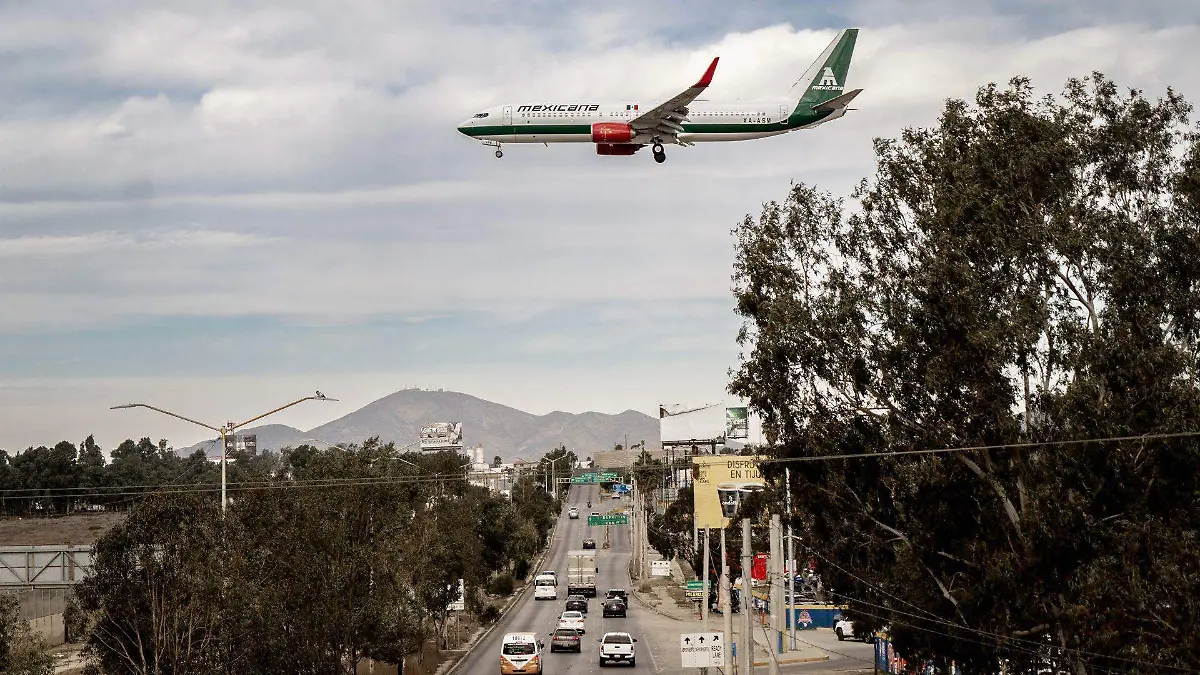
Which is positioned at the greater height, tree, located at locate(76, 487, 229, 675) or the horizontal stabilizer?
the horizontal stabilizer

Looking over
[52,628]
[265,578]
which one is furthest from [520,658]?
[52,628]

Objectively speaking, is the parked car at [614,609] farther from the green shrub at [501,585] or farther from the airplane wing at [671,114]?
the airplane wing at [671,114]

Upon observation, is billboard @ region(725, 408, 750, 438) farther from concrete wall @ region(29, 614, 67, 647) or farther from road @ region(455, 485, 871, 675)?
concrete wall @ region(29, 614, 67, 647)

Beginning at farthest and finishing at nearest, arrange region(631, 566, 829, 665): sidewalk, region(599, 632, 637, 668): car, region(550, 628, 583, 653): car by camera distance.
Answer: region(550, 628, 583, 653): car → region(631, 566, 829, 665): sidewalk → region(599, 632, 637, 668): car

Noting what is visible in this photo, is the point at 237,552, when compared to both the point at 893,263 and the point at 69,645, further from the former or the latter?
the point at 69,645

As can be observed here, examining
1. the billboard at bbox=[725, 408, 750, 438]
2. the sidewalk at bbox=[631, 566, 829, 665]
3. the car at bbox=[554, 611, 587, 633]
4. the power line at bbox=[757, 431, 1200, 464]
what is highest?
the billboard at bbox=[725, 408, 750, 438]

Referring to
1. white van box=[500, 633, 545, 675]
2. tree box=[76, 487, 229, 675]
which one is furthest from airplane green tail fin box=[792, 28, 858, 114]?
tree box=[76, 487, 229, 675]

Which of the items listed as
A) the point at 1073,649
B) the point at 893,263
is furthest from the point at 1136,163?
the point at 1073,649
